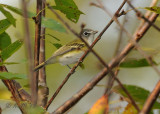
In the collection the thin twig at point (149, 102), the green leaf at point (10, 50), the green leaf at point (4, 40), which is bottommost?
the green leaf at point (4, 40)

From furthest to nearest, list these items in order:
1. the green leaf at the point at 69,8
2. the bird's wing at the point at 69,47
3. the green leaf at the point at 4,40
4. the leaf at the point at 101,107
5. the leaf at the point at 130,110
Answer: the bird's wing at the point at 69,47, the green leaf at the point at 4,40, the green leaf at the point at 69,8, the leaf at the point at 130,110, the leaf at the point at 101,107

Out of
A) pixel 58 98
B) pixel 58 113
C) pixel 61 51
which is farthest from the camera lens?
pixel 58 98

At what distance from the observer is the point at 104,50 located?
16.0ft

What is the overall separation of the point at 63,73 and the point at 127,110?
3.21 m

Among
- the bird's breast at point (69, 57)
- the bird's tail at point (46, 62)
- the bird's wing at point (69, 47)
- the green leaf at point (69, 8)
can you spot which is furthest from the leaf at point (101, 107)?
the bird's breast at point (69, 57)

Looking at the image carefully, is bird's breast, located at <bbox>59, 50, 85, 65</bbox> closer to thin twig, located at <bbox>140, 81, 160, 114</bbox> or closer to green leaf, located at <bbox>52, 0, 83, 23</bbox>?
green leaf, located at <bbox>52, 0, 83, 23</bbox>

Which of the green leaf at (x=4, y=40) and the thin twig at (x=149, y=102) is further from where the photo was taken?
the green leaf at (x=4, y=40)

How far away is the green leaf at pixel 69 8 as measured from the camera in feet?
5.88

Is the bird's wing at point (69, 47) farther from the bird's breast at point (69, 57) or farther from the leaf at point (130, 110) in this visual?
the leaf at point (130, 110)

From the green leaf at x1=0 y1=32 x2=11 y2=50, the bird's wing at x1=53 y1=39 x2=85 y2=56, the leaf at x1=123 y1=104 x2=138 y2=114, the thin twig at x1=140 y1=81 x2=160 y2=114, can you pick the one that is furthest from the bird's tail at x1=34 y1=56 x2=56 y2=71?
the thin twig at x1=140 y1=81 x2=160 y2=114

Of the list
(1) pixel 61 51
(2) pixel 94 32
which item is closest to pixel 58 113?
(1) pixel 61 51

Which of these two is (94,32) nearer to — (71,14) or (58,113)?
(71,14)

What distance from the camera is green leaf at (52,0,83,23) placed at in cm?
179

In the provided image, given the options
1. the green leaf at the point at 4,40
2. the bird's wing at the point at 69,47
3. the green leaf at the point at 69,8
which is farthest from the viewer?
the bird's wing at the point at 69,47
